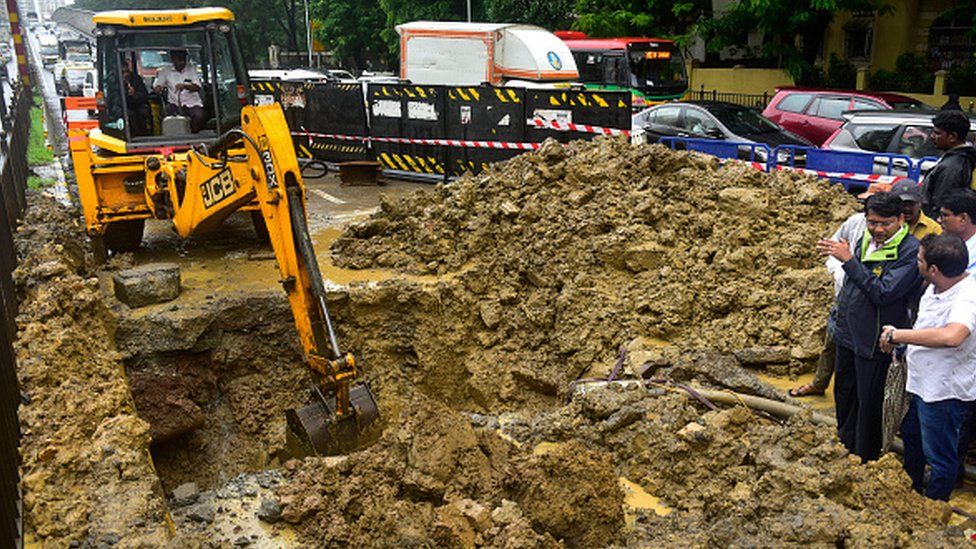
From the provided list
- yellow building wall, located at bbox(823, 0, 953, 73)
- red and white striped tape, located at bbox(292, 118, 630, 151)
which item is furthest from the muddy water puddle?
yellow building wall, located at bbox(823, 0, 953, 73)

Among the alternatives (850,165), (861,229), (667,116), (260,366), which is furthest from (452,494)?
(667,116)

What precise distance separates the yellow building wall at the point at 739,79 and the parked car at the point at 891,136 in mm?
12715

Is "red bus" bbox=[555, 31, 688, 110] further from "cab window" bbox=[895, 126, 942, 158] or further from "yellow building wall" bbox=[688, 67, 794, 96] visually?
"cab window" bbox=[895, 126, 942, 158]

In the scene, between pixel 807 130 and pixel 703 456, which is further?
pixel 807 130

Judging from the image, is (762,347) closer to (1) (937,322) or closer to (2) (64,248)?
(1) (937,322)

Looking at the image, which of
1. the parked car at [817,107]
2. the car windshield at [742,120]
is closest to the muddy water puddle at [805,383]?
the car windshield at [742,120]

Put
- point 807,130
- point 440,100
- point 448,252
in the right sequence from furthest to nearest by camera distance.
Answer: point 807,130 → point 440,100 → point 448,252

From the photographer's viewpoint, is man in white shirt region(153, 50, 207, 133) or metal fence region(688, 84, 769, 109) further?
metal fence region(688, 84, 769, 109)

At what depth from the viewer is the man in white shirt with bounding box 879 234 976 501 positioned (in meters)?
4.45

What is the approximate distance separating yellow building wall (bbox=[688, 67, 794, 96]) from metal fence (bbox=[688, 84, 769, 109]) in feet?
0.73

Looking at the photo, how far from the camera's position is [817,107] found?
15.4 m

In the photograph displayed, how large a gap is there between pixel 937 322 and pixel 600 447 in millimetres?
2269

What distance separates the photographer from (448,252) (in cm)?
923

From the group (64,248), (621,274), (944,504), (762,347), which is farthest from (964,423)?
(64,248)
